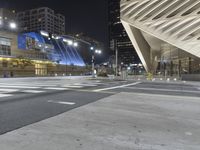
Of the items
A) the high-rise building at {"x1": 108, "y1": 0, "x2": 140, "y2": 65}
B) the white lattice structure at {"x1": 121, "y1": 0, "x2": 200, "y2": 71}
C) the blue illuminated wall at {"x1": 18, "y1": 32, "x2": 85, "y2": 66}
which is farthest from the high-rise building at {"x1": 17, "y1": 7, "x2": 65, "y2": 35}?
the white lattice structure at {"x1": 121, "y1": 0, "x2": 200, "y2": 71}

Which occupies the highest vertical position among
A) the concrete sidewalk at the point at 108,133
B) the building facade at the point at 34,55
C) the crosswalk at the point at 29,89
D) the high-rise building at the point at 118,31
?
the high-rise building at the point at 118,31

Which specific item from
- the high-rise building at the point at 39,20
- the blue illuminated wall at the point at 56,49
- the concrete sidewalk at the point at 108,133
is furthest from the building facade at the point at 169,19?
the high-rise building at the point at 39,20

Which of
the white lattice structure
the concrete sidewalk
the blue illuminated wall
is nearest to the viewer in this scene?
the concrete sidewalk

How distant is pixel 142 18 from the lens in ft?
86.0

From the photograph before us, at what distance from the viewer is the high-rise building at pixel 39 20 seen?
12331 cm

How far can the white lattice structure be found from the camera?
22.9 m

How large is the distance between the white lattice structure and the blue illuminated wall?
32795mm

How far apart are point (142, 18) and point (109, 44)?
249 feet

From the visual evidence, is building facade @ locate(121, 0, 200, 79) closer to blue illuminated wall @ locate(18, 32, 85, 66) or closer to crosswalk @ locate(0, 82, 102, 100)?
crosswalk @ locate(0, 82, 102, 100)

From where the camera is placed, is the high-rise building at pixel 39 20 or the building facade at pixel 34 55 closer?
the building facade at pixel 34 55

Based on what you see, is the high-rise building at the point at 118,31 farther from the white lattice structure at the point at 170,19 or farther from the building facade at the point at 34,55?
the white lattice structure at the point at 170,19

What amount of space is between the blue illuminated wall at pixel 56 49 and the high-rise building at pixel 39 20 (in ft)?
135

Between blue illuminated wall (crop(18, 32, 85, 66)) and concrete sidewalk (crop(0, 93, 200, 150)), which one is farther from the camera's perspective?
blue illuminated wall (crop(18, 32, 85, 66))

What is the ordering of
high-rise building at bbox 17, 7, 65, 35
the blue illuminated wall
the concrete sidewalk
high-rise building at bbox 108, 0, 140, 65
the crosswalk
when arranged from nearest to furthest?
the concrete sidewalk
the crosswalk
the blue illuminated wall
high-rise building at bbox 108, 0, 140, 65
high-rise building at bbox 17, 7, 65, 35
